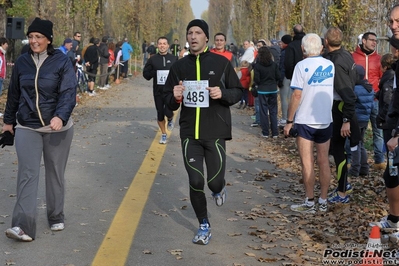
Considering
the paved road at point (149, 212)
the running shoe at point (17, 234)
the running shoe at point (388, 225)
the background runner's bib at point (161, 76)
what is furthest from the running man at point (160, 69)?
the running shoe at point (17, 234)

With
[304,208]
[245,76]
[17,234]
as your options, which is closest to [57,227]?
[17,234]

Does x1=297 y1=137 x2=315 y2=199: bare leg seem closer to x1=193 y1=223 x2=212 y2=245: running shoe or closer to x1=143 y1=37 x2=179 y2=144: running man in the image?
x1=193 y1=223 x2=212 y2=245: running shoe

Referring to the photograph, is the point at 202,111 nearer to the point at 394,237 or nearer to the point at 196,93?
the point at 196,93

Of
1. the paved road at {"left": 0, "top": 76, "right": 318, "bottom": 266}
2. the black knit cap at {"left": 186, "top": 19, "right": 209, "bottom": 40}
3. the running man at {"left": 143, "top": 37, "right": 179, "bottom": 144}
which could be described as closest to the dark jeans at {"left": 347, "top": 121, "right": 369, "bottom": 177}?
the paved road at {"left": 0, "top": 76, "right": 318, "bottom": 266}

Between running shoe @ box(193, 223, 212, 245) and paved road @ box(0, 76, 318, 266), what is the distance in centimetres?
9

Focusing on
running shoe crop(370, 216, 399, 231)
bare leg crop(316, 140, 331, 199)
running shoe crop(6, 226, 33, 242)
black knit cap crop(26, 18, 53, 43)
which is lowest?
running shoe crop(370, 216, 399, 231)

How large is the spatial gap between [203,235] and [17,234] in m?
1.72

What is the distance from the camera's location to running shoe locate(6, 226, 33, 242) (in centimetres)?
666

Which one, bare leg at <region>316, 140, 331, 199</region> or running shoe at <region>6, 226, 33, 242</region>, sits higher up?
bare leg at <region>316, 140, 331, 199</region>

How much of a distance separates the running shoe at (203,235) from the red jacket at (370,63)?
17.9 ft

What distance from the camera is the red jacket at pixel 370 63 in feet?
38.2

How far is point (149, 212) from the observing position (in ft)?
26.7

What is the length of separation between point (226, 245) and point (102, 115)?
1336 centimetres

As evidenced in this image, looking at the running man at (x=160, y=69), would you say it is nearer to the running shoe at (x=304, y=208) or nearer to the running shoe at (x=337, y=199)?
the running shoe at (x=337, y=199)
